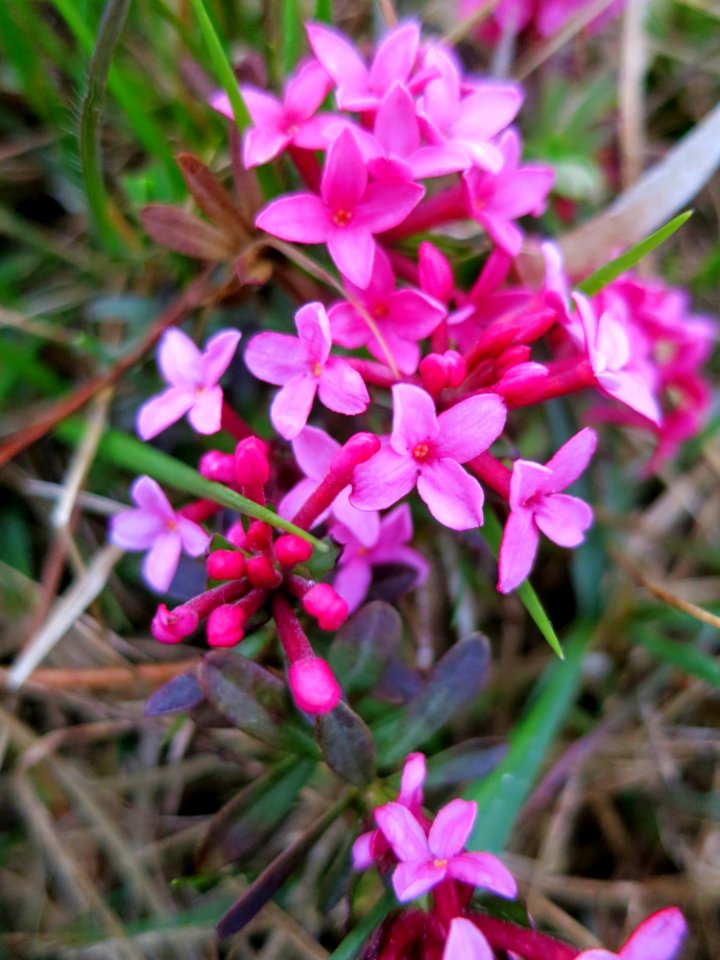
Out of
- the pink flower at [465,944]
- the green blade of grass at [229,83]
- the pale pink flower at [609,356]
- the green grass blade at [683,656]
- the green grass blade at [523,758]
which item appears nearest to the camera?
the pink flower at [465,944]

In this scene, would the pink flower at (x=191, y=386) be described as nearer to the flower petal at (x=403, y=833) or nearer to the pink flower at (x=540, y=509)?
the pink flower at (x=540, y=509)

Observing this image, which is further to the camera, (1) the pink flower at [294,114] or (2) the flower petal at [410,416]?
(1) the pink flower at [294,114]

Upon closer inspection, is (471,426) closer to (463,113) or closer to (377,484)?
(377,484)

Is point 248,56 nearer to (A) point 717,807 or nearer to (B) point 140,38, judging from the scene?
(B) point 140,38

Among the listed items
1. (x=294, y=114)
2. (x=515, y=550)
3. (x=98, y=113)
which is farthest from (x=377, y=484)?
(x=98, y=113)

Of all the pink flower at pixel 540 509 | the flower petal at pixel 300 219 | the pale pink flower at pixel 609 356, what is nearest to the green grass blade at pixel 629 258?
the pale pink flower at pixel 609 356

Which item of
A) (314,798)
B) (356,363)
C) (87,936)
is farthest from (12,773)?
(356,363)
